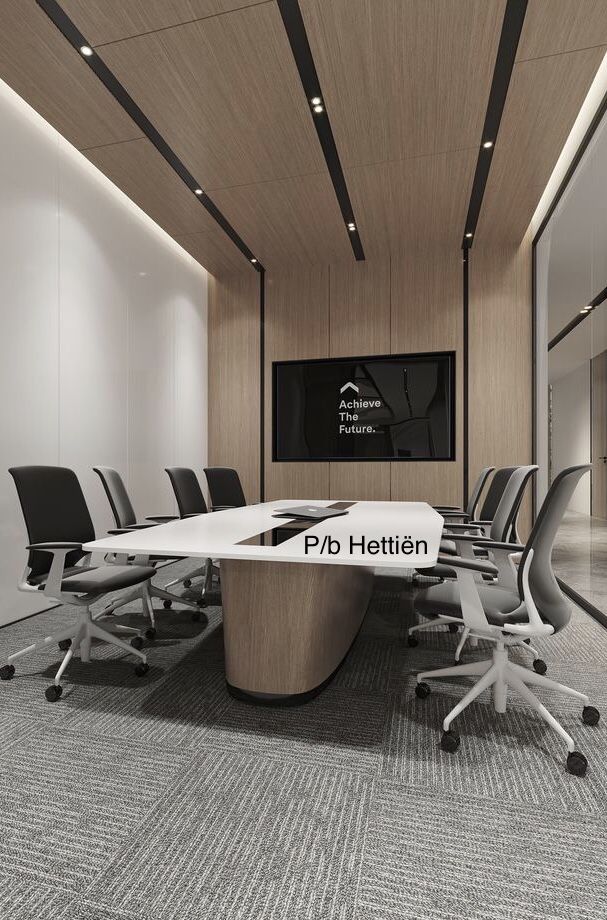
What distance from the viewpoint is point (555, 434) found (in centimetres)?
533

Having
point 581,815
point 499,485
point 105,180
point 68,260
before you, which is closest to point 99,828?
point 581,815

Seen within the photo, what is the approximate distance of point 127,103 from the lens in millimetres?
3547

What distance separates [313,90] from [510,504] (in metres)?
2.97

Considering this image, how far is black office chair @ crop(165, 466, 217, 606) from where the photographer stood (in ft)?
12.8

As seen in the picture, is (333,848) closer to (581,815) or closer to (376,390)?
(581,815)

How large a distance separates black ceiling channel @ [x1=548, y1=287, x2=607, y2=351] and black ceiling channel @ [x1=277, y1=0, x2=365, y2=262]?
2.35 m

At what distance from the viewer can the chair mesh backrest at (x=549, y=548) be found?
6.24ft

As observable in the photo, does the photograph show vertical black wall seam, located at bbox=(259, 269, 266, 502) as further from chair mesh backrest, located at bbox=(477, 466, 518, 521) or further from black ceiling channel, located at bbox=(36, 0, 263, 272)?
chair mesh backrest, located at bbox=(477, 466, 518, 521)

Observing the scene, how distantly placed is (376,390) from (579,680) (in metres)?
4.17

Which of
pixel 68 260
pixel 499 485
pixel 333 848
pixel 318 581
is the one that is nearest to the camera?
pixel 333 848

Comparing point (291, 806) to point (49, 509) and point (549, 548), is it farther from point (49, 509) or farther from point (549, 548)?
point (49, 509)

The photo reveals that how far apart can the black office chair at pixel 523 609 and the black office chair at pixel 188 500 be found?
89.1 inches

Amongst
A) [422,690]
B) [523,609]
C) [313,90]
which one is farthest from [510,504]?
[313,90]

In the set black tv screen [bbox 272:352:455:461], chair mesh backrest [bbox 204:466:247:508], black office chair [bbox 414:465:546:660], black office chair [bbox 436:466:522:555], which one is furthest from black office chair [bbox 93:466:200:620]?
black tv screen [bbox 272:352:455:461]
